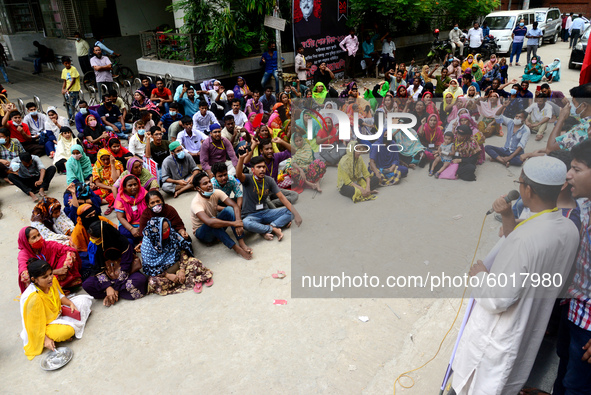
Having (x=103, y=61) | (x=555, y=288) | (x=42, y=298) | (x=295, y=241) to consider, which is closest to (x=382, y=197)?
→ (x=295, y=241)

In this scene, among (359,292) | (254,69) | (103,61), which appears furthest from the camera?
(254,69)

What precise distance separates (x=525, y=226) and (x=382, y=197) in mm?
4308

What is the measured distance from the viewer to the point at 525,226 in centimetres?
226

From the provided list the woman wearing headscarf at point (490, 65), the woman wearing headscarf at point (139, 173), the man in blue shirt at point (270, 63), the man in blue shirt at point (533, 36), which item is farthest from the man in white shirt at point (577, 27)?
the woman wearing headscarf at point (139, 173)

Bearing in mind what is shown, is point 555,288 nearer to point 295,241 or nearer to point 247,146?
point 295,241

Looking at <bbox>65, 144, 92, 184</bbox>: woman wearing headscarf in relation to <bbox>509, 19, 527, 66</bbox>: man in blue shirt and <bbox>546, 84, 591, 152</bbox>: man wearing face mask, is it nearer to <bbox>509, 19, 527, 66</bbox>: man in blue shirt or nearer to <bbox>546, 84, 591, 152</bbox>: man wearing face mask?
<bbox>546, 84, 591, 152</bbox>: man wearing face mask

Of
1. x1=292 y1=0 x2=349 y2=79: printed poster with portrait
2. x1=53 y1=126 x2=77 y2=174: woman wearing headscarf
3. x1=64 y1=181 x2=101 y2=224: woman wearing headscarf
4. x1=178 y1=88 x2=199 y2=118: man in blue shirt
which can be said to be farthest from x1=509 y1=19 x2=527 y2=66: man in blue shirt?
x1=64 y1=181 x2=101 y2=224: woman wearing headscarf

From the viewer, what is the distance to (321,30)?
13078 millimetres

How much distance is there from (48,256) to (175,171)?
2838 mm

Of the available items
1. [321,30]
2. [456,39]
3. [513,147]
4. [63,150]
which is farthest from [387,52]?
[63,150]

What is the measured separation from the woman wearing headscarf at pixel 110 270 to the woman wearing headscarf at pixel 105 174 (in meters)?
2.21

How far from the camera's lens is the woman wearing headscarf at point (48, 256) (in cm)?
409

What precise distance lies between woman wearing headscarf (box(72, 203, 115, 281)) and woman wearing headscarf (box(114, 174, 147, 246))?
487 millimetres

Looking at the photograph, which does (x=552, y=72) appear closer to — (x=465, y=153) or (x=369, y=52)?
(x=369, y=52)
